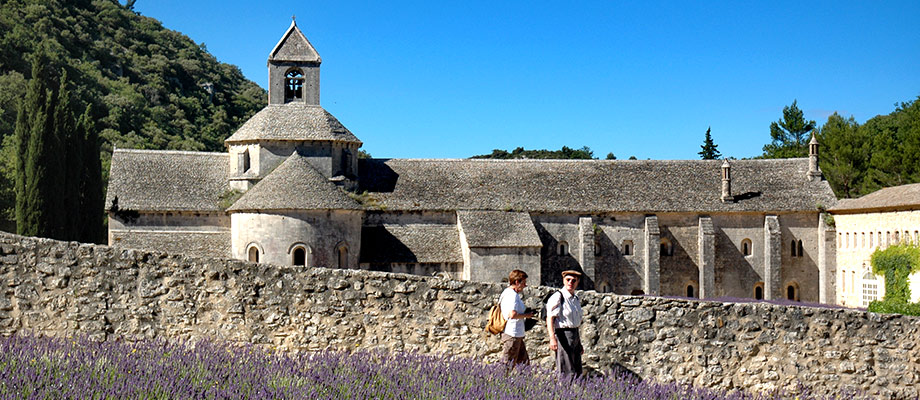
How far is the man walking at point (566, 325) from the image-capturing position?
35.3 ft

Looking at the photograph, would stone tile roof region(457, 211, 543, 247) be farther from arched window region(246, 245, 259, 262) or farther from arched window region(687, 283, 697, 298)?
arched window region(687, 283, 697, 298)

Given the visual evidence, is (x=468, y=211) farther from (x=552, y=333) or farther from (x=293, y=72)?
(x=552, y=333)

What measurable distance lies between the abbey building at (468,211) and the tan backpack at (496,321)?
2433 cm

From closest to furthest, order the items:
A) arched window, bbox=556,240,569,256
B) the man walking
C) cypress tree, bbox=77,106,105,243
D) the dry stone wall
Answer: the man walking
the dry stone wall
arched window, bbox=556,240,569,256
cypress tree, bbox=77,106,105,243

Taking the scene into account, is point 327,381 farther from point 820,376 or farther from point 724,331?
point 820,376

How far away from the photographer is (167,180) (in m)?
40.4

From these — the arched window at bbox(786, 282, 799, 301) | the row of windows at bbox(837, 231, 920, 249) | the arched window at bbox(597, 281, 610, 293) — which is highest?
the row of windows at bbox(837, 231, 920, 249)

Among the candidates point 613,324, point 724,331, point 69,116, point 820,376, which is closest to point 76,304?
point 613,324

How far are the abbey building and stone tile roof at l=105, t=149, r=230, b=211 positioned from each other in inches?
3.3

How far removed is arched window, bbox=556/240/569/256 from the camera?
4206cm

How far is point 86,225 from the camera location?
147 feet

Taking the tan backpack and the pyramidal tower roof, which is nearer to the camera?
the tan backpack

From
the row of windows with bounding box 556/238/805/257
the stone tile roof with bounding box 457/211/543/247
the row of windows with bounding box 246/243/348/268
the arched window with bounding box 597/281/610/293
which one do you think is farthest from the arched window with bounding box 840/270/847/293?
the row of windows with bounding box 246/243/348/268

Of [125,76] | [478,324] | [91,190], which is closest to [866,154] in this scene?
[91,190]
